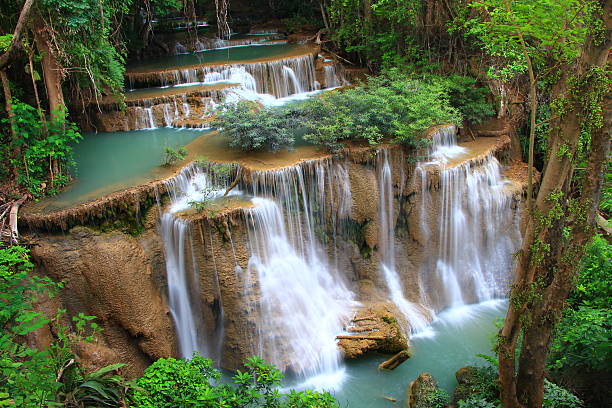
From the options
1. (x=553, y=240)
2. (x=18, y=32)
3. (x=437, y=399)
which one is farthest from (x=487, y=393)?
(x=18, y=32)

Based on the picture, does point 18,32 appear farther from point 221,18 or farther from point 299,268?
point 299,268

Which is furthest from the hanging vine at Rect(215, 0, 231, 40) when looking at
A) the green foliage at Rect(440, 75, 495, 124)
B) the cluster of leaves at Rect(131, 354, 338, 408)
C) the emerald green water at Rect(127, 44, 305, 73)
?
the cluster of leaves at Rect(131, 354, 338, 408)

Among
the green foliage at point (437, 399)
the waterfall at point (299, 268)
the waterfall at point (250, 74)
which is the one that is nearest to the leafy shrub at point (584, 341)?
the green foliage at point (437, 399)

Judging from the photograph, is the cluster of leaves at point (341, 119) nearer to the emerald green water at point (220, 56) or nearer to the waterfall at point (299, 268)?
the waterfall at point (299, 268)

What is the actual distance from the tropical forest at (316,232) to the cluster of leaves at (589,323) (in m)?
0.03

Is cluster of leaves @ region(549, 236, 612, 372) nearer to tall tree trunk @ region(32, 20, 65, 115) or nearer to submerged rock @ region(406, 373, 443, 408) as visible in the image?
submerged rock @ region(406, 373, 443, 408)

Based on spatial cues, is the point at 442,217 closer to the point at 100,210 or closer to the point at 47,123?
the point at 100,210

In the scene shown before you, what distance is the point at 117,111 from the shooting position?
39.6 ft

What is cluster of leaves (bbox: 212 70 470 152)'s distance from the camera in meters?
9.42

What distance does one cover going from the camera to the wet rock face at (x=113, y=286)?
7.47 m

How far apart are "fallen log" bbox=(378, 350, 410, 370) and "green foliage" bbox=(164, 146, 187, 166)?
17.7ft

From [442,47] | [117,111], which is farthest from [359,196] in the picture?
[117,111]

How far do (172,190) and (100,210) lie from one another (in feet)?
4.25

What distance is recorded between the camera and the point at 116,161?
33.2 feet
